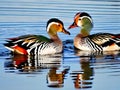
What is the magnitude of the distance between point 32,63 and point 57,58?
0.98m

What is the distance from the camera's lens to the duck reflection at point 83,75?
15.1 metres

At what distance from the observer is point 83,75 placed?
16062 mm

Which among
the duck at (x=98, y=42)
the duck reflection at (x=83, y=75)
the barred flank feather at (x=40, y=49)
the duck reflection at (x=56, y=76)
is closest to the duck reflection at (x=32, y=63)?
the barred flank feather at (x=40, y=49)

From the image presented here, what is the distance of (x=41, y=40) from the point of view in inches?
→ 750

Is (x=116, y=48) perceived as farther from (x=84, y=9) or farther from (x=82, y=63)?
(x=84, y=9)

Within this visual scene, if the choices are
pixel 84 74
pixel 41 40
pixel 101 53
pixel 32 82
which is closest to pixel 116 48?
pixel 101 53

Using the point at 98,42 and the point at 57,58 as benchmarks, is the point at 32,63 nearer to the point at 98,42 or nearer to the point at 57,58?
the point at 57,58

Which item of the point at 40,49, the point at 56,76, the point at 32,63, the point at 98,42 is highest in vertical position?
the point at 98,42

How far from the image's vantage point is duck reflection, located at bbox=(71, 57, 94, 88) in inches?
595

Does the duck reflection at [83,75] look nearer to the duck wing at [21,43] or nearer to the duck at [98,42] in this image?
the duck wing at [21,43]

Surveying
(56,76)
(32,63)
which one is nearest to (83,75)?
(56,76)

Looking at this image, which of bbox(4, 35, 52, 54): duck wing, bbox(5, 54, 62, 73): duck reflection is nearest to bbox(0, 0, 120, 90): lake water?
bbox(5, 54, 62, 73): duck reflection

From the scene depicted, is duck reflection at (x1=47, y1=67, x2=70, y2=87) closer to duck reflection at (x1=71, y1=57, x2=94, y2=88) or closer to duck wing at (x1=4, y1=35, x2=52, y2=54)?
duck reflection at (x1=71, y1=57, x2=94, y2=88)

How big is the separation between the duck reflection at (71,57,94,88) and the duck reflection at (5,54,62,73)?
642mm
